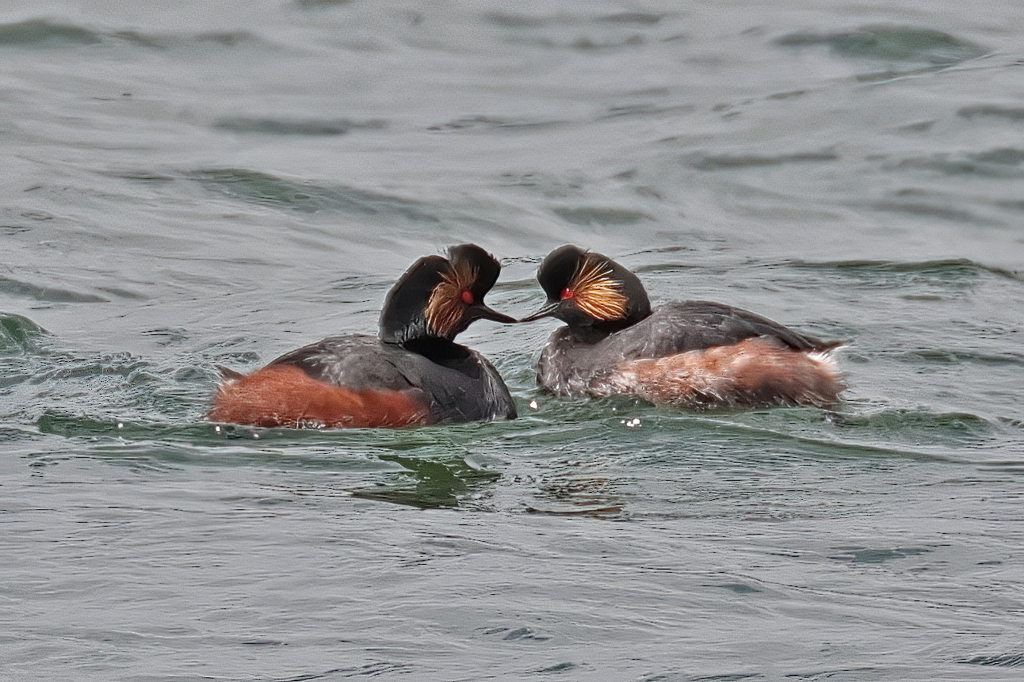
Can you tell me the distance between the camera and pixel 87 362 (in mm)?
9367

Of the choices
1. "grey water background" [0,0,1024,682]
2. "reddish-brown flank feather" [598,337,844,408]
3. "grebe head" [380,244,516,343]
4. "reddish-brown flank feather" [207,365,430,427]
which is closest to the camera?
"grey water background" [0,0,1024,682]

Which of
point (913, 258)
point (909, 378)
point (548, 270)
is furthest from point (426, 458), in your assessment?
point (913, 258)

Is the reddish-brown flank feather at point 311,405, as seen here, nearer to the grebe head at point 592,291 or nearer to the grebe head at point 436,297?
the grebe head at point 436,297

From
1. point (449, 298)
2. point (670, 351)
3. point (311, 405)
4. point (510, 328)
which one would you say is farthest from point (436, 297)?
point (510, 328)

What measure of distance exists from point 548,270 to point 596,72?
7.88 metres

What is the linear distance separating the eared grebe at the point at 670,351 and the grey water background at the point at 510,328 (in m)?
0.20

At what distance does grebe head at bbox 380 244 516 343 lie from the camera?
845 centimetres

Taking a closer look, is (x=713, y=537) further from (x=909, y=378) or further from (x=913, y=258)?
(x=913, y=258)

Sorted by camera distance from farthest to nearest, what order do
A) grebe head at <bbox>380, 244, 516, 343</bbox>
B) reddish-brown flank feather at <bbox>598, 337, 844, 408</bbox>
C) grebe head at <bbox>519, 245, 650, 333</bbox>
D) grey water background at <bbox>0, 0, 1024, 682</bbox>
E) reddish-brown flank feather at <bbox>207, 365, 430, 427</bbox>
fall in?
grebe head at <bbox>519, 245, 650, 333</bbox> → reddish-brown flank feather at <bbox>598, 337, 844, 408</bbox> → grebe head at <bbox>380, 244, 516, 343</bbox> → reddish-brown flank feather at <bbox>207, 365, 430, 427</bbox> → grey water background at <bbox>0, 0, 1024, 682</bbox>

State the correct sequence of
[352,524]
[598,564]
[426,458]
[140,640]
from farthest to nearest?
[426,458]
[352,524]
[598,564]
[140,640]

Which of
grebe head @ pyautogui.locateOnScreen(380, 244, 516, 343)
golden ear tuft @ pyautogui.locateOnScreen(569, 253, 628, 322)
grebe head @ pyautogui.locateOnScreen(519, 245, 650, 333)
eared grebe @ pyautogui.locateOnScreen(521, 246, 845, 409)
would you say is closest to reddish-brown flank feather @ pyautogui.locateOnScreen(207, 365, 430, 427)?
grebe head @ pyautogui.locateOnScreen(380, 244, 516, 343)

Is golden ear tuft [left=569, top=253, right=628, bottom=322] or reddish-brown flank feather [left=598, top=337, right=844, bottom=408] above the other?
golden ear tuft [left=569, top=253, right=628, bottom=322]

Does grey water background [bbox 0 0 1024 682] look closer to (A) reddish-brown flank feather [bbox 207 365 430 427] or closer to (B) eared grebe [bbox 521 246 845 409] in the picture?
(A) reddish-brown flank feather [bbox 207 365 430 427]

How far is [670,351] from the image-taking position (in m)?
8.83
